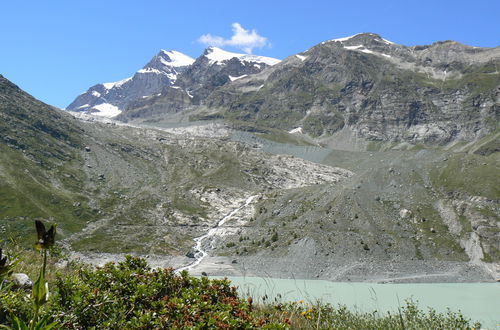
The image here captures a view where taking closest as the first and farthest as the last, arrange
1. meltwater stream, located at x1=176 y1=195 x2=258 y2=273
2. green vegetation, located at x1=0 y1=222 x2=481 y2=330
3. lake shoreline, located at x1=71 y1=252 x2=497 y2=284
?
1. green vegetation, located at x1=0 y1=222 x2=481 y2=330
2. lake shoreline, located at x1=71 y1=252 x2=497 y2=284
3. meltwater stream, located at x1=176 y1=195 x2=258 y2=273

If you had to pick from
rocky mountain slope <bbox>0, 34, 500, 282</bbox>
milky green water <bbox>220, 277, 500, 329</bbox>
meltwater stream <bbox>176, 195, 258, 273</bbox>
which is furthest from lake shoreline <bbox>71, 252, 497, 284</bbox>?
meltwater stream <bbox>176, 195, 258, 273</bbox>

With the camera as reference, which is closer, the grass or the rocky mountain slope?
the grass

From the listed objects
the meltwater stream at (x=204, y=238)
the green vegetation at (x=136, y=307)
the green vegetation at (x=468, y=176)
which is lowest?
the meltwater stream at (x=204, y=238)

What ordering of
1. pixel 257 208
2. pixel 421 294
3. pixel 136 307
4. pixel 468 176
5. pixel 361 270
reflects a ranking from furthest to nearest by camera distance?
1. pixel 257 208
2. pixel 468 176
3. pixel 361 270
4. pixel 421 294
5. pixel 136 307

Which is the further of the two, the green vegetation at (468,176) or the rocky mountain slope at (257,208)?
the green vegetation at (468,176)

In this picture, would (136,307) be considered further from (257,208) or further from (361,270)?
(257,208)

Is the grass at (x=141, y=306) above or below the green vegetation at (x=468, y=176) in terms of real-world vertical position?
below

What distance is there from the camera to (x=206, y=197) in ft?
410

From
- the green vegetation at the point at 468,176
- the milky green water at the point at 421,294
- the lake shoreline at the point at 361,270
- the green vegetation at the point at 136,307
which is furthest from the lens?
the green vegetation at the point at 468,176

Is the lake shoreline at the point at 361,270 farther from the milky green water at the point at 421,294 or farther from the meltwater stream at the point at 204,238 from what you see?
the meltwater stream at the point at 204,238

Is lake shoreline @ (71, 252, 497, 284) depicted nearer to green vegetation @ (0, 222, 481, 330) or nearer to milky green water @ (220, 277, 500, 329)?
milky green water @ (220, 277, 500, 329)

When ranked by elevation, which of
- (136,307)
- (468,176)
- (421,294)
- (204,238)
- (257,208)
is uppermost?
(468,176)

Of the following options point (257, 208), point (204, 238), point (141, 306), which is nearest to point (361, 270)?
point (204, 238)

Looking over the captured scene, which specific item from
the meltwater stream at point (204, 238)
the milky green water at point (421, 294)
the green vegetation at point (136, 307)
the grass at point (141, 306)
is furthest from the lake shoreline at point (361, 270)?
the green vegetation at point (136, 307)
